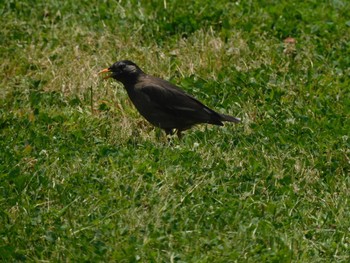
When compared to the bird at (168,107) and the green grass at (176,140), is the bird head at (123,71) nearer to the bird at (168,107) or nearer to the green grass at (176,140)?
the bird at (168,107)

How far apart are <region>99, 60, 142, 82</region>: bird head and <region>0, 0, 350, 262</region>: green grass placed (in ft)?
0.88

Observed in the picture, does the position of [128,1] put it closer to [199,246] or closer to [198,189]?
[198,189]

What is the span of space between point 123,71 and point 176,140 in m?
0.95

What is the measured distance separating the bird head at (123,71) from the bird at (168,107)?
0.31 feet

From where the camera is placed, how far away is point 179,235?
655 cm

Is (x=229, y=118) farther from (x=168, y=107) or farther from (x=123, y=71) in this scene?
(x=123, y=71)

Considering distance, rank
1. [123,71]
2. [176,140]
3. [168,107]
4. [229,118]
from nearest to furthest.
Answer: [176,140] → [229,118] → [168,107] → [123,71]

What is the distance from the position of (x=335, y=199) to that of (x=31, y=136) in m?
2.40

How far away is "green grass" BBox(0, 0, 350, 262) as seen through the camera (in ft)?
21.5

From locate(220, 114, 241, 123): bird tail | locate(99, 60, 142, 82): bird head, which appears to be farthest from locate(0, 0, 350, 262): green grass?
locate(99, 60, 142, 82): bird head

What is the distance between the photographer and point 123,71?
9117 mm

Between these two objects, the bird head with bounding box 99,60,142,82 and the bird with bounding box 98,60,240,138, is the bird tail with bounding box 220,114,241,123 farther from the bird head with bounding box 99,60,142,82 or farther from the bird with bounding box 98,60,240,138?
the bird head with bounding box 99,60,142,82

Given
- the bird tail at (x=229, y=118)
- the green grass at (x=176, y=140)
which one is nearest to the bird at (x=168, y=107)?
the bird tail at (x=229, y=118)

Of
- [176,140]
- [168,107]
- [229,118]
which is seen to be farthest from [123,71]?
[229,118]
